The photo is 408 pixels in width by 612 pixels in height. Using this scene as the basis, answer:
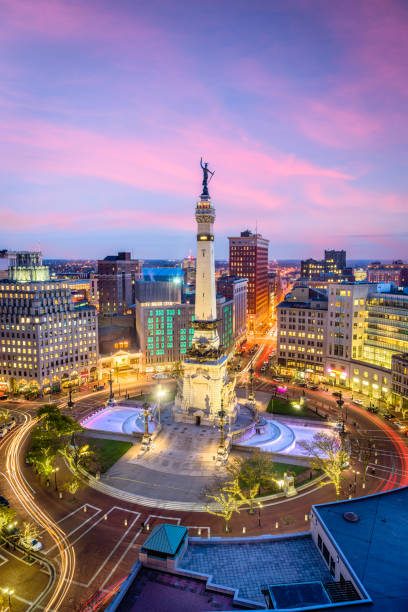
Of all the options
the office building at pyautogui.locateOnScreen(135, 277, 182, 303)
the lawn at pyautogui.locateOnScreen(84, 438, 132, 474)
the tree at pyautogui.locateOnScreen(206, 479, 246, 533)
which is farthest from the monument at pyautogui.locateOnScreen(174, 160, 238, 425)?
the office building at pyautogui.locateOnScreen(135, 277, 182, 303)

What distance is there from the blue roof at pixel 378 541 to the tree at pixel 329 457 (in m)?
14.4

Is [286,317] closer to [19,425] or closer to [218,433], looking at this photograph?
[218,433]

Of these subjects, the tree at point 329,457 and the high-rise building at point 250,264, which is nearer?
the tree at point 329,457

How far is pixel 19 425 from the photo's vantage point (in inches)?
3292

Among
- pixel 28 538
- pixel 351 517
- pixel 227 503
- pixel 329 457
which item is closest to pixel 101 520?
pixel 28 538

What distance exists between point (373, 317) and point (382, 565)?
85.1m

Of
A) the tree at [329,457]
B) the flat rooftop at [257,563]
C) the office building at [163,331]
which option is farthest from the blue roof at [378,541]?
the office building at [163,331]

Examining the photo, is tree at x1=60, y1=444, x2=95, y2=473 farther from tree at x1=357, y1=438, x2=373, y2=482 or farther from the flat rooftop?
tree at x1=357, y1=438, x2=373, y2=482

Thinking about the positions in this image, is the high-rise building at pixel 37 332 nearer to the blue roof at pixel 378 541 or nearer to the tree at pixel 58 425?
the tree at pixel 58 425

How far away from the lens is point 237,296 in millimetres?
160500

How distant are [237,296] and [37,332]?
81596mm

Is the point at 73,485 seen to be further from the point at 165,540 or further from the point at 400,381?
the point at 400,381

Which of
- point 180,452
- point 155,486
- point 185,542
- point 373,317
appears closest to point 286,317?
point 373,317

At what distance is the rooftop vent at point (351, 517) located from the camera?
1464 inches
